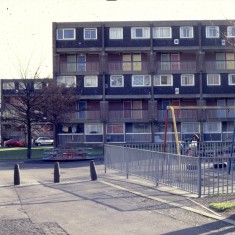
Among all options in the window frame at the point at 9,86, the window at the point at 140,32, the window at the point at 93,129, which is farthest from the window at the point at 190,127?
the window frame at the point at 9,86

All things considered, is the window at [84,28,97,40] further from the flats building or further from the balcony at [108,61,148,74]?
the balcony at [108,61,148,74]

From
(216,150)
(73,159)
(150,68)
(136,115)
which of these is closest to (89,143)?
(136,115)

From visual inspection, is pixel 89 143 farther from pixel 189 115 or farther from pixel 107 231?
pixel 107 231

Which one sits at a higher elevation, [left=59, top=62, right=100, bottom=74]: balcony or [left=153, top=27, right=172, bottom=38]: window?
[left=153, top=27, right=172, bottom=38]: window

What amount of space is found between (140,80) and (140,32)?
4.31 m

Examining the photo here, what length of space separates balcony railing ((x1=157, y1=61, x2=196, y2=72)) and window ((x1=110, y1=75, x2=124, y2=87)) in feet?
11.5

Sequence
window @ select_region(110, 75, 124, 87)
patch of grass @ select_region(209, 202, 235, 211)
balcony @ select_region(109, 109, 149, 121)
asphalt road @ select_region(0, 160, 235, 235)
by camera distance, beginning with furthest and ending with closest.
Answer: balcony @ select_region(109, 109, 149, 121) < window @ select_region(110, 75, 124, 87) < patch of grass @ select_region(209, 202, 235, 211) < asphalt road @ select_region(0, 160, 235, 235)

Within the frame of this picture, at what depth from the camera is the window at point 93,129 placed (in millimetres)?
54656

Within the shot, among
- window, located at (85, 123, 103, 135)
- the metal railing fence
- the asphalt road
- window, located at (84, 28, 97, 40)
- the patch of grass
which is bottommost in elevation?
the asphalt road

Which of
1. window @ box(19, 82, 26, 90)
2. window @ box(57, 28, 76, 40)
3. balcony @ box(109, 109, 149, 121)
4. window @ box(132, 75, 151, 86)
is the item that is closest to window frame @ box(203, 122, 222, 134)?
balcony @ box(109, 109, 149, 121)

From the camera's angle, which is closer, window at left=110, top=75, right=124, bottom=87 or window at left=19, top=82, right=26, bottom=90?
window at left=19, top=82, right=26, bottom=90

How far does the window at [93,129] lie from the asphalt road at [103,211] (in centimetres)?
3412

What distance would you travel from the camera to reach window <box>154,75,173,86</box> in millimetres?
53656

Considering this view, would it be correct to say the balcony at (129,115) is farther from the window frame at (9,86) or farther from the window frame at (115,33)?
the window frame at (9,86)
